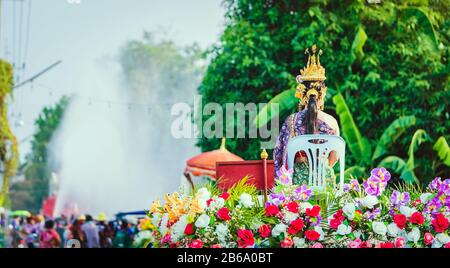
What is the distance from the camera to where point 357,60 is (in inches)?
830

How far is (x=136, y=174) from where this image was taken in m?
36.1

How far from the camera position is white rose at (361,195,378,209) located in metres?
7.16

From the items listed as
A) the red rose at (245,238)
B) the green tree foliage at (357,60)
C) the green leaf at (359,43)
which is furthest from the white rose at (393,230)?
the green leaf at (359,43)

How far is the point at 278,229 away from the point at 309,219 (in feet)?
0.77

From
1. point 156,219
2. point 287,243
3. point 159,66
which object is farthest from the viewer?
point 159,66

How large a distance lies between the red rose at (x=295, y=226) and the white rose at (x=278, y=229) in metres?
0.04

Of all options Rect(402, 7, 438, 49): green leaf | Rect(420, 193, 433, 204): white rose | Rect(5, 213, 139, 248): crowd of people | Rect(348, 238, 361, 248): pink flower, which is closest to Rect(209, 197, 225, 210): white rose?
Rect(348, 238, 361, 248): pink flower

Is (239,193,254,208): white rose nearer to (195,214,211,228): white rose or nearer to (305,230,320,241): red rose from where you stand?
(195,214,211,228): white rose

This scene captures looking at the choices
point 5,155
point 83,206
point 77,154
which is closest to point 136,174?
point 83,206

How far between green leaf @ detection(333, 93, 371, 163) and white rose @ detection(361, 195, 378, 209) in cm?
1137

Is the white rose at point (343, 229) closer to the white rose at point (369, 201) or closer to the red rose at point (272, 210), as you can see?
the white rose at point (369, 201)

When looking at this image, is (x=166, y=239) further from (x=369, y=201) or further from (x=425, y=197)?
(x=425, y=197)

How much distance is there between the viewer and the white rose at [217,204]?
7.22 metres

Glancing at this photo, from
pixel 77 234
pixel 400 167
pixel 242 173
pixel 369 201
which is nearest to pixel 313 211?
pixel 369 201
